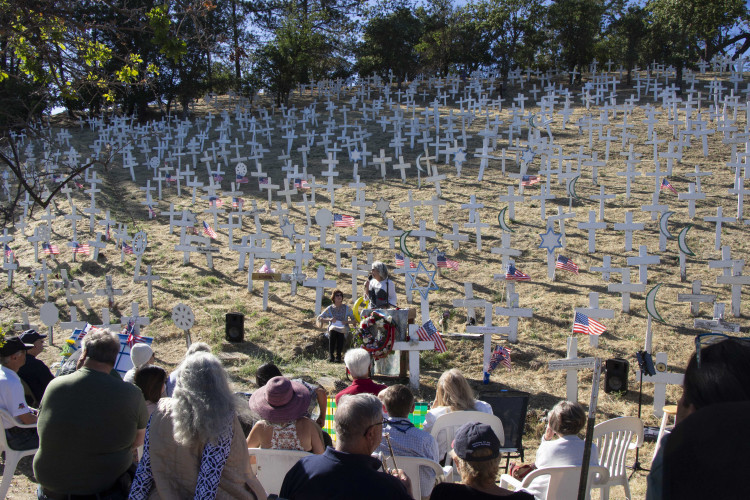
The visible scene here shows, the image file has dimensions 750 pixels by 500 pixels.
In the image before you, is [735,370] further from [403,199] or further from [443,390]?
[403,199]

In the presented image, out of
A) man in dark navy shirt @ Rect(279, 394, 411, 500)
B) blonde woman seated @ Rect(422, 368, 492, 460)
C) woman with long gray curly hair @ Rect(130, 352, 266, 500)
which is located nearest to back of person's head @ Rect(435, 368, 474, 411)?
blonde woman seated @ Rect(422, 368, 492, 460)

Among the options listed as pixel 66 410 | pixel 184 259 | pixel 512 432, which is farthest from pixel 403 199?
pixel 66 410

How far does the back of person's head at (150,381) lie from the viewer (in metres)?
4.07

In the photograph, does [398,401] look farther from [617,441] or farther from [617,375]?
[617,375]

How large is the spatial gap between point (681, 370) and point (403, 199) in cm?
903

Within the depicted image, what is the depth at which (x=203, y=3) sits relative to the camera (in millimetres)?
5117

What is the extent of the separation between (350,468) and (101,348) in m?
1.54

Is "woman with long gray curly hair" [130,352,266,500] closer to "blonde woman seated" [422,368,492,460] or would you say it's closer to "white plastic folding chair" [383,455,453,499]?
"white plastic folding chair" [383,455,453,499]

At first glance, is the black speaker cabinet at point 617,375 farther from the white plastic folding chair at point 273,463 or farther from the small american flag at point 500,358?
the white plastic folding chair at point 273,463

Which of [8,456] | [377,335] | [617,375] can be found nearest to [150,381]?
[8,456]

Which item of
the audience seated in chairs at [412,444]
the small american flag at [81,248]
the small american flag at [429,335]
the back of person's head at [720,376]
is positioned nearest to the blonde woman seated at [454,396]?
the audience seated in chairs at [412,444]

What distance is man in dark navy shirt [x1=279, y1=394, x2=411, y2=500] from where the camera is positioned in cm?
267

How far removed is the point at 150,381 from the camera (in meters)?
4.08

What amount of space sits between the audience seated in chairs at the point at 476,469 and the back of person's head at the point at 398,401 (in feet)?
3.38
